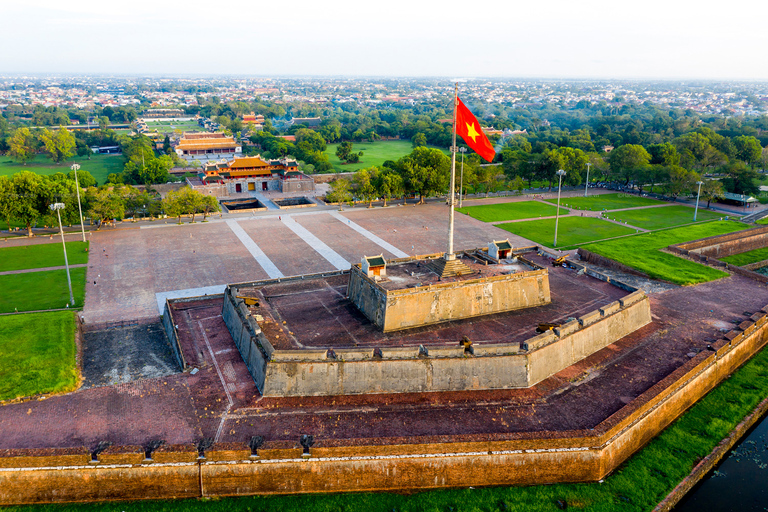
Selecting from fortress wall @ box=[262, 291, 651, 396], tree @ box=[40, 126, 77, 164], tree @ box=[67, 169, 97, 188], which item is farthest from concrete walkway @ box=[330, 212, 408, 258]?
tree @ box=[40, 126, 77, 164]

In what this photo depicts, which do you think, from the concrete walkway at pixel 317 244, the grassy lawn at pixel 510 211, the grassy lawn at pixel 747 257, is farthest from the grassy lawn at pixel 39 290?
the grassy lawn at pixel 747 257

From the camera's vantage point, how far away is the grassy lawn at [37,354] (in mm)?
23188

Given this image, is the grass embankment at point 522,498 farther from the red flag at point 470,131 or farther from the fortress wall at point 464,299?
the red flag at point 470,131

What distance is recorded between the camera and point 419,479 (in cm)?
2002

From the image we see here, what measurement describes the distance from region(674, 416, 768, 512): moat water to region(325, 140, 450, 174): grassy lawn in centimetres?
7834

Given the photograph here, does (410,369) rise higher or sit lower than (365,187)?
lower

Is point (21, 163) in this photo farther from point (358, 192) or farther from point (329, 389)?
point (329, 389)

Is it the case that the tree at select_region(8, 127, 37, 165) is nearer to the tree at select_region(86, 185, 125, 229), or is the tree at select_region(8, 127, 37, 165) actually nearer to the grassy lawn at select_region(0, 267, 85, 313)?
the tree at select_region(86, 185, 125, 229)

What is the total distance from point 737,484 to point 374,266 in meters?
19.0

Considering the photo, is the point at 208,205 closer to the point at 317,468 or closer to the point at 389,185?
the point at 389,185

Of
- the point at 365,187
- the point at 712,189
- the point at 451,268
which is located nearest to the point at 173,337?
the point at 451,268

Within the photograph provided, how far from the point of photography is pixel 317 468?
768 inches

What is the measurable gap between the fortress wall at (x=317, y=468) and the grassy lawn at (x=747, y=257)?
35947 mm

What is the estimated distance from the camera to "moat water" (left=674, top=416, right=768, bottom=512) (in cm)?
2033
